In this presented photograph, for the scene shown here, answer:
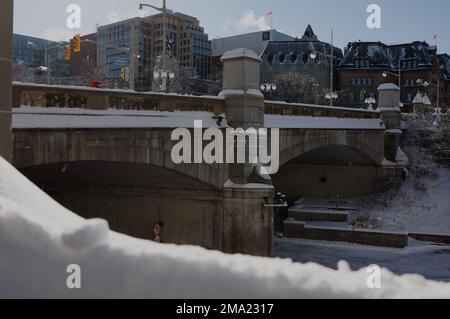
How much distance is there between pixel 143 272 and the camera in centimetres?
325

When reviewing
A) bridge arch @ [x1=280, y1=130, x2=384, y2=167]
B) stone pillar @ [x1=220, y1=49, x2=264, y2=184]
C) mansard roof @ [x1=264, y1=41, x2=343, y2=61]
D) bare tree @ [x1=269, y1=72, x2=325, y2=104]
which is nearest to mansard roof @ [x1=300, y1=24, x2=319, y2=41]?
mansard roof @ [x1=264, y1=41, x2=343, y2=61]

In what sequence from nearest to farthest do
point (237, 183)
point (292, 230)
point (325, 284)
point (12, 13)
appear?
point (325, 284)
point (12, 13)
point (237, 183)
point (292, 230)

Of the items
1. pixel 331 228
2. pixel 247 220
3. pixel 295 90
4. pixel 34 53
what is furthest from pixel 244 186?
pixel 34 53

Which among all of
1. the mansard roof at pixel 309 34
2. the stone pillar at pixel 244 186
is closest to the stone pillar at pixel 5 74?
the stone pillar at pixel 244 186

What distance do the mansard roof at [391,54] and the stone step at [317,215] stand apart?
55837 millimetres

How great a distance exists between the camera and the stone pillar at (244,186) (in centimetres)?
1775

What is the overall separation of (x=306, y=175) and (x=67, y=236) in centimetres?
3452

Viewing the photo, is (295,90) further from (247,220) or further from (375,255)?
(247,220)

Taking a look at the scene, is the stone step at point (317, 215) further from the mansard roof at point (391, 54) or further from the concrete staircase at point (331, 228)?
the mansard roof at point (391, 54)

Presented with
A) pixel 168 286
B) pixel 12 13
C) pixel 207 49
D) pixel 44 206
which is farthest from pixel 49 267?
pixel 207 49

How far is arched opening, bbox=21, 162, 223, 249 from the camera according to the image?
711 inches

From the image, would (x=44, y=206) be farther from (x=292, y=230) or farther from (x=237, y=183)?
(x=292, y=230)

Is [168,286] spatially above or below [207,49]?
below

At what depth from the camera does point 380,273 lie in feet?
10.8
